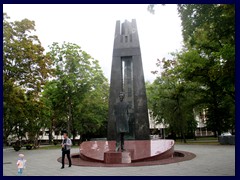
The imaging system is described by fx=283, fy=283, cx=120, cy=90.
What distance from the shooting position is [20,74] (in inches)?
934

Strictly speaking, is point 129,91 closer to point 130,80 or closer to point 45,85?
point 130,80

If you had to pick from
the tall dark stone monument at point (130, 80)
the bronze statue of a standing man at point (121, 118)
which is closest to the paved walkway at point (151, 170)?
the bronze statue of a standing man at point (121, 118)

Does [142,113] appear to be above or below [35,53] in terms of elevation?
below

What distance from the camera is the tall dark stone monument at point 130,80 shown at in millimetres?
20797

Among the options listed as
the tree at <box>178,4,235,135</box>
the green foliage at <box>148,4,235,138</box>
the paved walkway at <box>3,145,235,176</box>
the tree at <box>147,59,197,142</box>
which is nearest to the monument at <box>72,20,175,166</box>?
the paved walkway at <box>3,145,235,176</box>

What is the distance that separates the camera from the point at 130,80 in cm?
2198

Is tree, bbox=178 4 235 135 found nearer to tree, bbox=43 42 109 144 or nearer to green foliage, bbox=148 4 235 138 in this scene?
green foliage, bbox=148 4 235 138

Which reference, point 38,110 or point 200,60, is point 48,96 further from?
point 200,60

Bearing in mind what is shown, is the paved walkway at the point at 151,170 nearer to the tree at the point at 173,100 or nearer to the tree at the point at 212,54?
the tree at the point at 212,54

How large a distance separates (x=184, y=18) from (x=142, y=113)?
10.3 m

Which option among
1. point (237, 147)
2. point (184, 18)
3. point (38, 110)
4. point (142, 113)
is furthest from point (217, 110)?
point (237, 147)

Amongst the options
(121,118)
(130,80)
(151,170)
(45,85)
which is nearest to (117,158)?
(121,118)

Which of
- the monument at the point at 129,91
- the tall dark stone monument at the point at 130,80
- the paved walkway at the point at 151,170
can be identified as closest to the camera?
the paved walkway at the point at 151,170

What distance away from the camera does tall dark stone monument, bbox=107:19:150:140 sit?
20.8 metres
